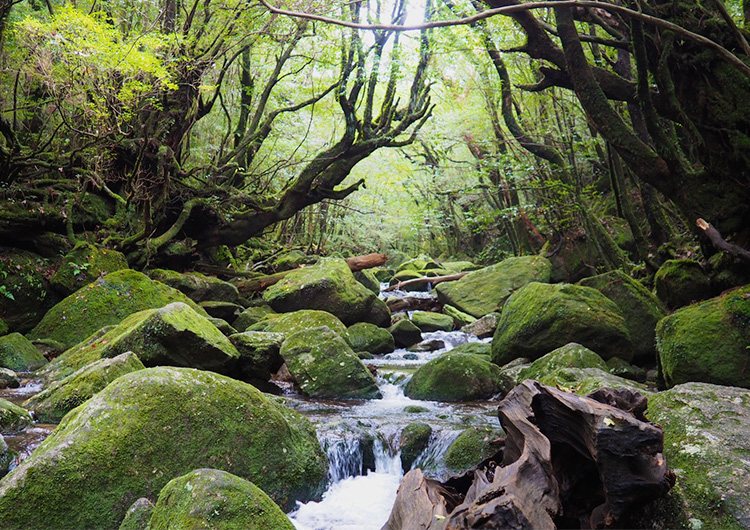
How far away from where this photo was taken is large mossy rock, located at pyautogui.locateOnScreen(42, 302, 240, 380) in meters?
6.07

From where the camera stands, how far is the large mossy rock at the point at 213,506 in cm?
261

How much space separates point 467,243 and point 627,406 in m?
27.0

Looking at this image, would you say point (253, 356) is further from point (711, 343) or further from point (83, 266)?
point (711, 343)

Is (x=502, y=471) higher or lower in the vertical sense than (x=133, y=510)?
higher

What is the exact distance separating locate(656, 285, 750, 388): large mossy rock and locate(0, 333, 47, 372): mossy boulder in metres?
8.58

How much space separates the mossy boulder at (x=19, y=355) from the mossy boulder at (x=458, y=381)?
18.6ft

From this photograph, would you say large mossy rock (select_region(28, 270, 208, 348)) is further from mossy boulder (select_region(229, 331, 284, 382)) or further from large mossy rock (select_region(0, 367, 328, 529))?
large mossy rock (select_region(0, 367, 328, 529))

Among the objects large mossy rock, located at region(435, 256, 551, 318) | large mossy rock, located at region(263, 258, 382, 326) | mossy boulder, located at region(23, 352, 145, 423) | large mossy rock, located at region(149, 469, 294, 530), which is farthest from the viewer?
large mossy rock, located at region(435, 256, 551, 318)

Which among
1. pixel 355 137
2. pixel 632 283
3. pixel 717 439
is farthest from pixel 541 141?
pixel 717 439

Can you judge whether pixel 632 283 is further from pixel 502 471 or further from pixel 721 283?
pixel 502 471

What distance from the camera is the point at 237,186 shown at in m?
15.1

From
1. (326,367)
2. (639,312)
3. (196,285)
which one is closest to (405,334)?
(326,367)

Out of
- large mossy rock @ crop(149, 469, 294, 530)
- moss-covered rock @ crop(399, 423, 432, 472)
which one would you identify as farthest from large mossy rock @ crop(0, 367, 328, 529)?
moss-covered rock @ crop(399, 423, 432, 472)

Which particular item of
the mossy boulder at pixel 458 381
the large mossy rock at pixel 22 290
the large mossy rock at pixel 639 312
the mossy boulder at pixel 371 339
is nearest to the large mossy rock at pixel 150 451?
the mossy boulder at pixel 458 381
